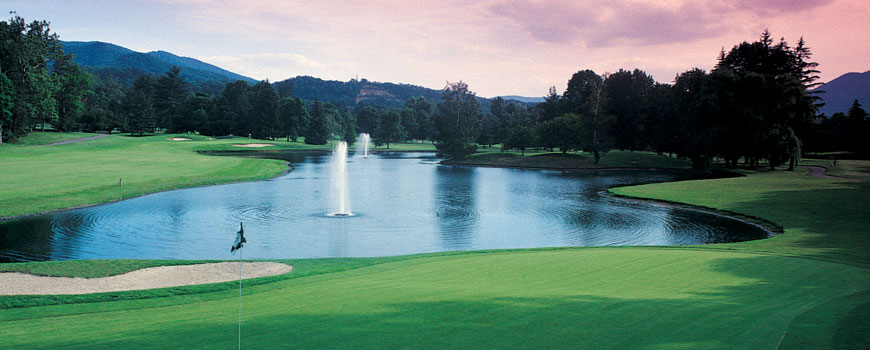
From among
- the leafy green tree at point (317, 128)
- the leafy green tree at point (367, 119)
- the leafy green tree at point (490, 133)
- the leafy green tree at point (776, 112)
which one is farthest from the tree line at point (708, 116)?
the leafy green tree at point (367, 119)

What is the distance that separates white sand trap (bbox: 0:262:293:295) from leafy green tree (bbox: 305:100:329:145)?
4518 inches

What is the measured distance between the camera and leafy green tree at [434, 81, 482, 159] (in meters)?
91.6

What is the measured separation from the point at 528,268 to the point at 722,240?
1465 centimetres

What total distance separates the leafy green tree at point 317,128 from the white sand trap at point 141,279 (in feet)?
377

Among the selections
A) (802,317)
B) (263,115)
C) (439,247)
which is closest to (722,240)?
(439,247)

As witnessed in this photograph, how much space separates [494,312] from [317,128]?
124807mm

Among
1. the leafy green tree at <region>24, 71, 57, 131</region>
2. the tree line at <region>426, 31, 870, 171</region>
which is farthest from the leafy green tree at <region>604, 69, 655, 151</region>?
the leafy green tree at <region>24, 71, 57, 131</region>

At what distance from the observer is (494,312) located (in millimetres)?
8008

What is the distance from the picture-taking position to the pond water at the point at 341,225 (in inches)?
800

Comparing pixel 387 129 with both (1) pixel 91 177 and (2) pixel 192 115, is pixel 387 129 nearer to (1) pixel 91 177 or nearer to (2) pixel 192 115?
(2) pixel 192 115

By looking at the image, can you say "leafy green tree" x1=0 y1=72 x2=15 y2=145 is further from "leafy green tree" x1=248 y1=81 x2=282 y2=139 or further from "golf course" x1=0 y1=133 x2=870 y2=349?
"golf course" x1=0 y1=133 x2=870 y2=349

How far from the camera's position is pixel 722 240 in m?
22.8

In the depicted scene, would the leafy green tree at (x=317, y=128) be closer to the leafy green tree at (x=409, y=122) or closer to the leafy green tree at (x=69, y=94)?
the leafy green tree at (x=409, y=122)

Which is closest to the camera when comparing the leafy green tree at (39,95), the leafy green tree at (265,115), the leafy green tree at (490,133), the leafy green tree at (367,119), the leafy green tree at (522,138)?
the leafy green tree at (39,95)
